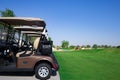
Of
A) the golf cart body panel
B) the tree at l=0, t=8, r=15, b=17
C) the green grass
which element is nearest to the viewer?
the golf cart body panel

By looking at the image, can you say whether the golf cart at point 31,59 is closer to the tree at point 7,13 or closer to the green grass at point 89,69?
the green grass at point 89,69

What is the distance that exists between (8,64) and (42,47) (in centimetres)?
131

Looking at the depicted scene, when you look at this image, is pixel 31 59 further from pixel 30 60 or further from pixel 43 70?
pixel 43 70

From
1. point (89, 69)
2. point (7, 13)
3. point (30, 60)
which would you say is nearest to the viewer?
point (30, 60)

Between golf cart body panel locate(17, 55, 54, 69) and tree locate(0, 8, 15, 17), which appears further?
tree locate(0, 8, 15, 17)

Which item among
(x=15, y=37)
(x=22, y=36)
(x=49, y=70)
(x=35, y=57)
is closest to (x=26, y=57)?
(x=35, y=57)

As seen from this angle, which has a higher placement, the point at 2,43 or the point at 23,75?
the point at 2,43

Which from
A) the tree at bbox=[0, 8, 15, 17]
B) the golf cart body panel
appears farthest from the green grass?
the tree at bbox=[0, 8, 15, 17]

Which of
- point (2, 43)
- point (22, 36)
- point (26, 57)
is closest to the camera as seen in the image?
point (26, 57)

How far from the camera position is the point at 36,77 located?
9.10 metres

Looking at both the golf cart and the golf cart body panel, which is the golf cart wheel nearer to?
the golf cart

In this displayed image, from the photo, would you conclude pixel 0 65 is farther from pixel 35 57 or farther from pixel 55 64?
pixel 55 64

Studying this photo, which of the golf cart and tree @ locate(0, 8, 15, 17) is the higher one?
tree @ locate(0, 8, 15, 17)

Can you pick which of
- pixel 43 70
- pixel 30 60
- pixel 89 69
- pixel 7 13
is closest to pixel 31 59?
pixel 30 60
